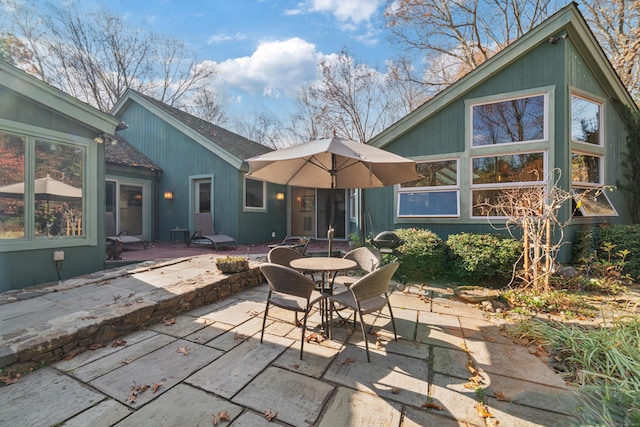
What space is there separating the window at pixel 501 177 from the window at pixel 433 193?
39 centimetres

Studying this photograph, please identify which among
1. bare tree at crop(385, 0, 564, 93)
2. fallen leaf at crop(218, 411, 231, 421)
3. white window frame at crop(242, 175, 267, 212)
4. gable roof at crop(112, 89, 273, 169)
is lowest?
fallen leaf at crop(218, 411, 231, 421)

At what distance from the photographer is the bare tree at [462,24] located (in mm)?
11906

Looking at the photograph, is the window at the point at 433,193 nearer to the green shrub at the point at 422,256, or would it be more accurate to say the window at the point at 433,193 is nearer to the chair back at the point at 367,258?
the green shrub at the point at 422,256

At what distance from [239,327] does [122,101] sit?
11.1m

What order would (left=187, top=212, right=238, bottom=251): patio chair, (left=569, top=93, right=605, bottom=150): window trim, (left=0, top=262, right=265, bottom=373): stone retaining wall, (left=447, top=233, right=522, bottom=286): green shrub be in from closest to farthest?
(left=0, top=262, right=265, bottom=373): stone retaining wall < (left=447, top=233, right=522, bottom=286): green shrub < (left=569, top=93, right=605, bottom=150): window trim < (left=187, top=212, right=238, bottom=251): patio chair

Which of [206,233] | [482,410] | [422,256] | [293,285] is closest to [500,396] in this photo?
[482,410]

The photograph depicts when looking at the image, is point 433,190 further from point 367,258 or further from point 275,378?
point 275,378

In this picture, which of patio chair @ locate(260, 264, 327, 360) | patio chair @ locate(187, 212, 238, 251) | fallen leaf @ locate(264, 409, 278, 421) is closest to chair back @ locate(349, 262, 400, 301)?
patio chair @ locate(260, 264, 327, 360)

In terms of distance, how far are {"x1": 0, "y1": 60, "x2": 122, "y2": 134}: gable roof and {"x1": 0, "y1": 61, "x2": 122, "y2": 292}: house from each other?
0.04ft

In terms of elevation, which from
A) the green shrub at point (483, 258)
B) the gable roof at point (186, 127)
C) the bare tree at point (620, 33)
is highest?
the bare tree at point (620, 33)

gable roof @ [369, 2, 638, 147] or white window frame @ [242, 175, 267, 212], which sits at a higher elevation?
gable roof @ [369, 2, 638, 147]

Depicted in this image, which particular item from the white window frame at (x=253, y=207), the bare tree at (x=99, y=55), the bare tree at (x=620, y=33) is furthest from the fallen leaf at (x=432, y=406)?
the bare tree at (x=99, y=55)

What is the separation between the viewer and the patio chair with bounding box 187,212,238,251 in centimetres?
815

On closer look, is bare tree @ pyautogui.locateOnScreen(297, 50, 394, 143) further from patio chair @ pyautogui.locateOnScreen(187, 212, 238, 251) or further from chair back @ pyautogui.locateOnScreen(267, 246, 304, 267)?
chair back @ pyautogui.locateOnScreen(267, 246, 304, 267)
